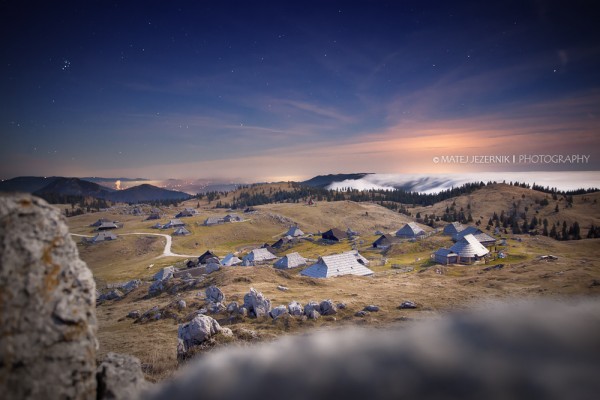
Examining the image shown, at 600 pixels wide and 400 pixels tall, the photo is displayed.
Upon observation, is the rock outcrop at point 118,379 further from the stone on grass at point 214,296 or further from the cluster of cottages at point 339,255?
the cluster of cottages at point 339,255

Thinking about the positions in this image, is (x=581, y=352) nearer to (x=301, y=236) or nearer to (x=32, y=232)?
(x=32, y=232)

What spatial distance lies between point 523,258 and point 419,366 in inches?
4017

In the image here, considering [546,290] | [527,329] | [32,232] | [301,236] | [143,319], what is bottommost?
[301,236]

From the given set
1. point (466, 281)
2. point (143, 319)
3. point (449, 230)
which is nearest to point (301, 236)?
point (449, 230)

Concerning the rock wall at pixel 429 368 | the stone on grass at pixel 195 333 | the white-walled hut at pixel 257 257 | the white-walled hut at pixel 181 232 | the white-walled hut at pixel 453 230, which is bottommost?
the white-walled hut at pixel 257 257

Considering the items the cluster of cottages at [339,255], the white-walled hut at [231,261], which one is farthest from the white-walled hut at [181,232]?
the white-walled hut at [231,261]

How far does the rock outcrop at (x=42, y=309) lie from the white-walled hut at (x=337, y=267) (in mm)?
62734

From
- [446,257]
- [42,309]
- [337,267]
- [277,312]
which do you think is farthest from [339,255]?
[42,309]

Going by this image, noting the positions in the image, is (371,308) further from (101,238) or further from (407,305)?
(101,238)

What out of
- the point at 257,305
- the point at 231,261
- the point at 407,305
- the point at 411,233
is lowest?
the point at 231,261

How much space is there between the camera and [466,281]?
49.3 metres

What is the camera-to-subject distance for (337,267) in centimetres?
7162

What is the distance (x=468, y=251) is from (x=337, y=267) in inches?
1871

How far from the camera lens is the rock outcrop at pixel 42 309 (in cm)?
705
